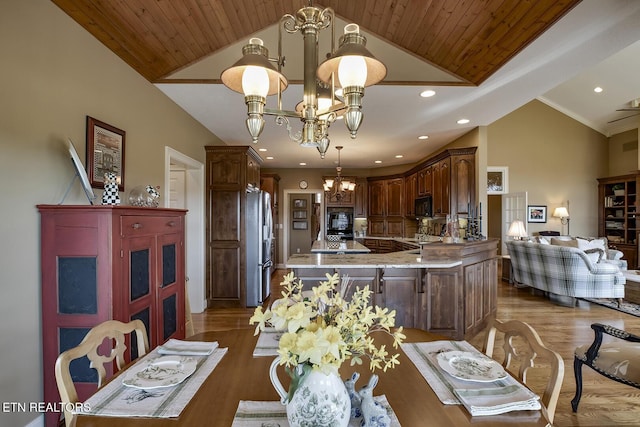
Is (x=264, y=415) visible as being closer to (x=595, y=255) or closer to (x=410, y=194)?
(x=595, y=255)

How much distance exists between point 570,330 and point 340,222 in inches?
214

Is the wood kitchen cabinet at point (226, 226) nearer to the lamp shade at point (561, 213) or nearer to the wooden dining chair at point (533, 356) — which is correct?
the wooden dining chair at point (533, 356)

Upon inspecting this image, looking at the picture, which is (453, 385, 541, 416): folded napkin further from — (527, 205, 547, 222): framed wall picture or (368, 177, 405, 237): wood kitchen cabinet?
(527, 205, 547, 222): framed wall picture

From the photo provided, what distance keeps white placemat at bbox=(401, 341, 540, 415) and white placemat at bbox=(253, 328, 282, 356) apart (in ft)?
2.06

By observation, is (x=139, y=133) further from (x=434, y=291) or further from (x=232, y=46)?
Answer: (x=434, y=291)

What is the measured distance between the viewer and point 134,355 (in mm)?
2223

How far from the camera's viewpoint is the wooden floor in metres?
2.28

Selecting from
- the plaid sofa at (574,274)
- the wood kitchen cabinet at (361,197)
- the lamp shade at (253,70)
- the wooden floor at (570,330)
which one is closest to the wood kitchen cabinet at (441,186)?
the plaid sofa at (574,274)

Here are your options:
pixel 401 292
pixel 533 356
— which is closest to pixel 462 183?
pixel 401 292

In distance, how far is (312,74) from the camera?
170 centimetres

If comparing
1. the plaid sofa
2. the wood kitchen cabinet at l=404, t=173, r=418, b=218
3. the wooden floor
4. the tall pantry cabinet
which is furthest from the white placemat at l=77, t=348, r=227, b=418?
the wood kitchen cabinet at l=404, t=173, r=418, b=218

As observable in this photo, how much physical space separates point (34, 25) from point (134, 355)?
7.14ft

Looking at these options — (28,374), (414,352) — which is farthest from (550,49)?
(28,374)

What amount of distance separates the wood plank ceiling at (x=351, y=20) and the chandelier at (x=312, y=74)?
1405 millimetres
